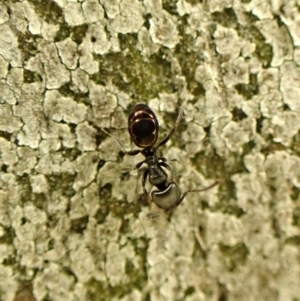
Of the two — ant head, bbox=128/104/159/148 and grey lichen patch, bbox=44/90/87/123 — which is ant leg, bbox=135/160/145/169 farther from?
grey lichen patch, bbox=44/90/87/123

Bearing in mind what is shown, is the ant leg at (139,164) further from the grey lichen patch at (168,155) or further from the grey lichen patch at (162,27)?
the grey lichen patch at (162,27)

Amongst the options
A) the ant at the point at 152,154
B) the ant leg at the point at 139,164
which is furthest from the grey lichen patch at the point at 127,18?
the ant leg at the point at 139,164

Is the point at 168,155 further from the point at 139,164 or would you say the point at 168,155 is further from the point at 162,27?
the point at 162,27

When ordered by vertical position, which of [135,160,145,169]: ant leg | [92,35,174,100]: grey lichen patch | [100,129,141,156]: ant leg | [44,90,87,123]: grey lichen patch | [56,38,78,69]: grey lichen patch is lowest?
[135,160,145,169]: ant leg

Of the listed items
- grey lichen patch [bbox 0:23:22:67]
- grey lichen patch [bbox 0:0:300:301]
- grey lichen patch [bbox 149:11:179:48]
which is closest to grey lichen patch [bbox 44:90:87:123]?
grey lichen patch [bbox 0:0:300:301]

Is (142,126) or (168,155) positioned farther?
(168,155)

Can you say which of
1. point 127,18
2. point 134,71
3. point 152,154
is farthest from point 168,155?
point 127,18

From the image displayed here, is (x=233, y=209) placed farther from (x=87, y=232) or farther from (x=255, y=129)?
(x=87, y=232)
